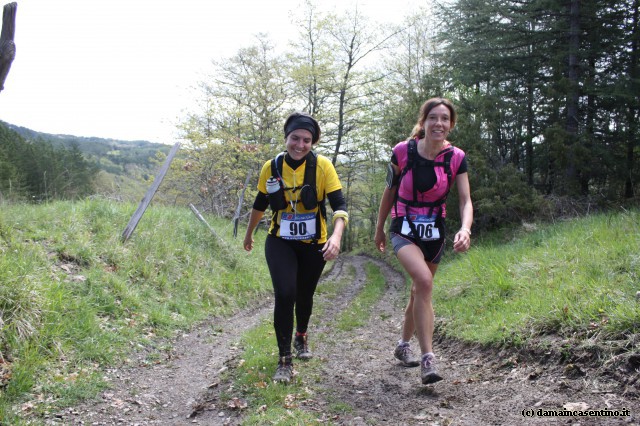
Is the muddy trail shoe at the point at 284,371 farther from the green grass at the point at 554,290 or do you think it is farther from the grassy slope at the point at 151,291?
the green grass at the point at 554,290

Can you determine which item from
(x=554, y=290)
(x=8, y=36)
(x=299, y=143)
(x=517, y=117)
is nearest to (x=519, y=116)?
(x=517, y=117)

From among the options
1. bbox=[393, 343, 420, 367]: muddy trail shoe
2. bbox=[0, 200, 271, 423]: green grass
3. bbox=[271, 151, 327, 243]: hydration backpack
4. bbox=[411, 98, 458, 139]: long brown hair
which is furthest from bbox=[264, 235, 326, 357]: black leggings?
bbox=[0, 200, 271, 423]: green grass

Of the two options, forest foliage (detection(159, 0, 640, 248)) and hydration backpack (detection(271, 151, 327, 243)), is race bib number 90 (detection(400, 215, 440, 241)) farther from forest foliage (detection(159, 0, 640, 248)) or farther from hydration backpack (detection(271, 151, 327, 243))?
forest foliage (detection(159, 0, 640, 248))

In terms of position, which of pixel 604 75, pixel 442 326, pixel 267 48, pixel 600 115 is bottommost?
pixel 442 326

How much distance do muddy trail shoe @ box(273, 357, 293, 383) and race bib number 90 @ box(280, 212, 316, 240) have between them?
1171mm

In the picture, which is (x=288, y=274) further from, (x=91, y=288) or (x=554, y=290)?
(x=91, y=288)

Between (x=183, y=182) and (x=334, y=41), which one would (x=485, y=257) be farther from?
(x=334, y=41)

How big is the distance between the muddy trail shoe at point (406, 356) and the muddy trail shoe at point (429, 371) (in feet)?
2.34

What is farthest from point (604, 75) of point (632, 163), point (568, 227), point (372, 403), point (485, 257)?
point (372, 403)

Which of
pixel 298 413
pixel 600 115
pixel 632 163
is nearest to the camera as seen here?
pixel 298 413

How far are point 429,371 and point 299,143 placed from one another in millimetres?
2352

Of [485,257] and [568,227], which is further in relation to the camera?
[568,227]

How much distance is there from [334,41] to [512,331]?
25163 millimetres

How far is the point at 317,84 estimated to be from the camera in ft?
83.8
